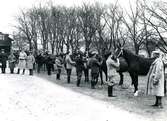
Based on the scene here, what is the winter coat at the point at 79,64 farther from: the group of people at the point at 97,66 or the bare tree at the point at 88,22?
the bare tree at the point at 88,22

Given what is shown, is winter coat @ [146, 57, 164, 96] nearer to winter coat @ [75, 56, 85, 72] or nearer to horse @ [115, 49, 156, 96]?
horse @ [115, 49, 156, 96]

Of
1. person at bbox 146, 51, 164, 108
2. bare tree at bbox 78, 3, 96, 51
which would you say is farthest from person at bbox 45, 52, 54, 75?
person at bbox 146, 51, 164, 108

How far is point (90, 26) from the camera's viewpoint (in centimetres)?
4400

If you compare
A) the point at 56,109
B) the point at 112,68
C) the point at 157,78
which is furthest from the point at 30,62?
the point at 157,78

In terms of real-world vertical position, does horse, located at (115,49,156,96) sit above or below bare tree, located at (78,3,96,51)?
below

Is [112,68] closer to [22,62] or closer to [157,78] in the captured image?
[157,78]

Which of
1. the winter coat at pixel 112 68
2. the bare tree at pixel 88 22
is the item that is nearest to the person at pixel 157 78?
the winter coat at pixel 112 68

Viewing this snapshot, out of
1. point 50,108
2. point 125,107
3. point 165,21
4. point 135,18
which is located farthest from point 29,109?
point 135,18

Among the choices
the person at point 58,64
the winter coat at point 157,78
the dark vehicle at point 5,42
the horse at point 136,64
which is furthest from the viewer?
the dark vehicle at point 5,42

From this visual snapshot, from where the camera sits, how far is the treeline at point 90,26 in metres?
37.4

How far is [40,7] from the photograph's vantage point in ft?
191

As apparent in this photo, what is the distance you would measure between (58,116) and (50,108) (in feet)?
4.38

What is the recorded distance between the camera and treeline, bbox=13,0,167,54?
37438 millimetres

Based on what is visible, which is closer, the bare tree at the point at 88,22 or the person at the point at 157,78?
the person at the point at 157,78
